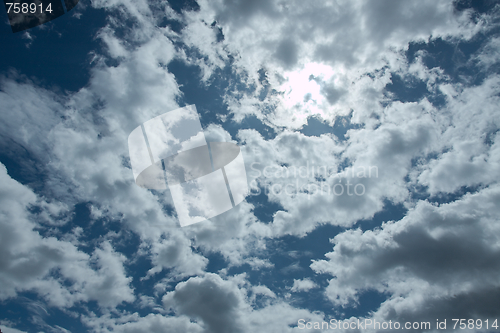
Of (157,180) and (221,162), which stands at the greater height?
(221,162)

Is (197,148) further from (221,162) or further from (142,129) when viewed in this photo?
(142,129)

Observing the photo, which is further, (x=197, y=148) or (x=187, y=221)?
(x=187, y=221)

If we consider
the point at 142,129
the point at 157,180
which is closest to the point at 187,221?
the point at 157,180

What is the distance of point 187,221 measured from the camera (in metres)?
41.4

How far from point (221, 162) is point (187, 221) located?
38.3ft

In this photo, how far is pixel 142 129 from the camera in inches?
1511

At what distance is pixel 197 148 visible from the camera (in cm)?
3709

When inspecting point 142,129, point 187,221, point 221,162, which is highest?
point 142,129

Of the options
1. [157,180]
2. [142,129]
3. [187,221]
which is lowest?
[187,221]

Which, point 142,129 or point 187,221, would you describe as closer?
point 142,129

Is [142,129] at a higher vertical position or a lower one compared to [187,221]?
higher

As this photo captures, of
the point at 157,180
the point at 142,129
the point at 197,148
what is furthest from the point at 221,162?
the point at 142,129

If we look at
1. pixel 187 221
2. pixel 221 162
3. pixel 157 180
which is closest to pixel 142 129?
pixel 157 180

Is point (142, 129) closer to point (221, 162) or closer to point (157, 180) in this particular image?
point (157, 180)
